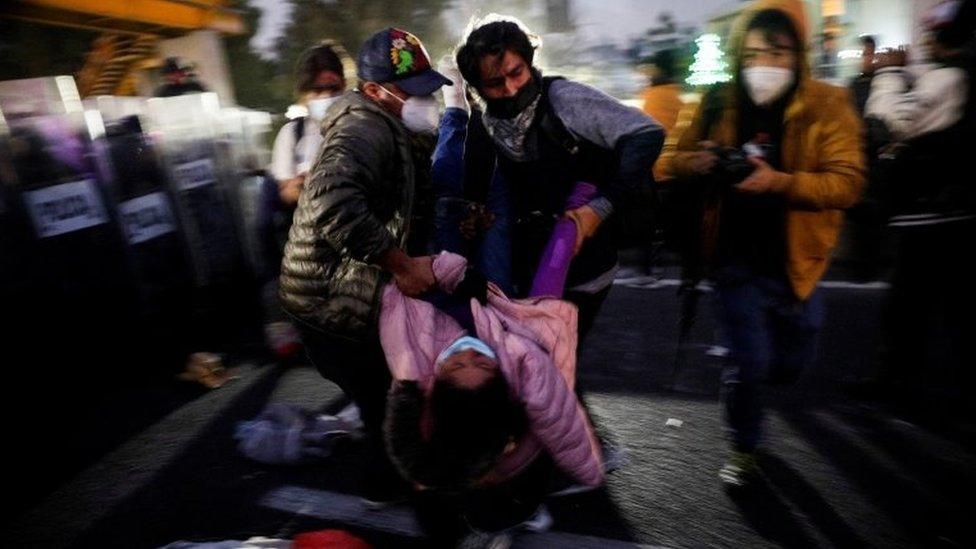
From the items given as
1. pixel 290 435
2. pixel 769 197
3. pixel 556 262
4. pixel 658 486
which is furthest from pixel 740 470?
pixel 290 435

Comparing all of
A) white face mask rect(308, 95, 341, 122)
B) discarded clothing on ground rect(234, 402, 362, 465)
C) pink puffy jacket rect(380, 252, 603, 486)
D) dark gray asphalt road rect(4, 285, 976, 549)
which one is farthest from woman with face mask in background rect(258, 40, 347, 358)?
pink puffy jacket rect(380, 252, 603, 486)

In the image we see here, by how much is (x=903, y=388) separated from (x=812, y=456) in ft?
2.92

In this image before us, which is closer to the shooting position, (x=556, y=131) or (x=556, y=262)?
(x=556, y=262)

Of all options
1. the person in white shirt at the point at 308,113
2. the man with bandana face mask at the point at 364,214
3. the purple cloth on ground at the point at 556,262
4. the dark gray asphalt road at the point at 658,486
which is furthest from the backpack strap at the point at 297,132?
the purple cloth on ground at the point at 556,262

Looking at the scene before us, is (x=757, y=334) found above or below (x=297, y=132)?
below

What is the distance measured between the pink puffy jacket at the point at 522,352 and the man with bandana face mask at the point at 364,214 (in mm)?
88

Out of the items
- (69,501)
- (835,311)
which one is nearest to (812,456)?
(835,311)

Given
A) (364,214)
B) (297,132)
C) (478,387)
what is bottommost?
(478,387)

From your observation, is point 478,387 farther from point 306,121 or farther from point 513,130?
point 306,121

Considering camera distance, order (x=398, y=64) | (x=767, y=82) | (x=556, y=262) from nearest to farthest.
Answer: (x=398, y=64), (x=556, y=262), (x=767, y=82)

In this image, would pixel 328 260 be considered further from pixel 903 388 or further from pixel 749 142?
pixel 903 388

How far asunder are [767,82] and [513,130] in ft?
3.13

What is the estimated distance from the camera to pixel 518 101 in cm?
237

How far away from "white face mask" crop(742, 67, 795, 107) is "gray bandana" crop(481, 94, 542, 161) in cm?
80
